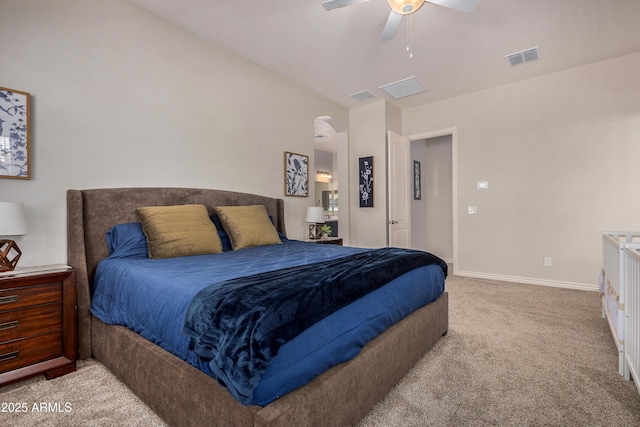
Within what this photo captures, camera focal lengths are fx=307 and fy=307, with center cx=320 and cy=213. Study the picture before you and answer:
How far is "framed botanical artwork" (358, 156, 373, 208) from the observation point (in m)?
4.90

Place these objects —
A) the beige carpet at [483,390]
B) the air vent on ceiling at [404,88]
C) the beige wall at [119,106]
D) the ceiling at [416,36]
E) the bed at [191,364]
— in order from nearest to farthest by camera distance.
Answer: the bed at [191,364], the beige carpet at [483,390], the beige wall at [119,106], the ceiling at [416,36], the air vent on ceiling at [404,88]

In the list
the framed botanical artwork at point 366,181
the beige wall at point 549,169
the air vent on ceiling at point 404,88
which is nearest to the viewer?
the beige wall at point 549,169

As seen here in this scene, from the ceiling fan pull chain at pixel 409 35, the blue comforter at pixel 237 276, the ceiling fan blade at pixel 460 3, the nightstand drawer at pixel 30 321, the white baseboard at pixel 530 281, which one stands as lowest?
the white baseboard at pixel 530 281

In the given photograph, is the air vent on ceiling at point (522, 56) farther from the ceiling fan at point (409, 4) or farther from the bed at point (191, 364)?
the bed at point (191, 364)

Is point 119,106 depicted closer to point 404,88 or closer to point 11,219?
point 11,219

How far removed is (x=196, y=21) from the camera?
287 cm

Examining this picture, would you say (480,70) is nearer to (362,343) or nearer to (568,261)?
(568,261)

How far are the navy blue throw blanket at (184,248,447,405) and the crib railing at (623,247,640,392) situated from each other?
133cm

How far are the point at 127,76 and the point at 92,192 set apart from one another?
1034 mm

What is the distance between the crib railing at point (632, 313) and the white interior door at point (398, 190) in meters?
3.05

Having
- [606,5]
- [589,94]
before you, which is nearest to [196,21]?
[606,5]

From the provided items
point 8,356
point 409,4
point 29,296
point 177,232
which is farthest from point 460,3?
point 8,356

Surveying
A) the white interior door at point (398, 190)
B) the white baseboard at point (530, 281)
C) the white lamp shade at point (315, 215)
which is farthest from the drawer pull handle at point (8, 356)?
the white baseboard at point (530, 281)

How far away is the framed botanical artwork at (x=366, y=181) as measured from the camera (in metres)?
4.90
